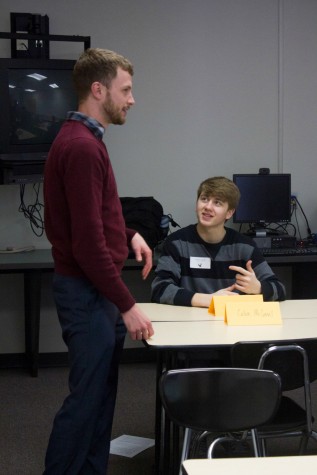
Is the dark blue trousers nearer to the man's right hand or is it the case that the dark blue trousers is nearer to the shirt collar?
the man's right hand

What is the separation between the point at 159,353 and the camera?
309 cm

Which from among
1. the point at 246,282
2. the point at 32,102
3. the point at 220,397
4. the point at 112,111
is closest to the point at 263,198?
the point at 32,102

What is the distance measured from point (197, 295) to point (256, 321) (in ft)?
1.17

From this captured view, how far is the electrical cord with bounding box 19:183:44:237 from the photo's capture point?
16.2 feet

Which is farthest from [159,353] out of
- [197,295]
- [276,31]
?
[276,31]

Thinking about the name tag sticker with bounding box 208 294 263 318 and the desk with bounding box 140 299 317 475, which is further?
the name tag sticker with bounding box 208 294 263 318

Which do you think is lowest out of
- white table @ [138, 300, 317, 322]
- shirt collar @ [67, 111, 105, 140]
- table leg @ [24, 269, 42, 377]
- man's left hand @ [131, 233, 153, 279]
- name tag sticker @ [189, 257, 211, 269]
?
table leg @ [24, 269, 42, 377]

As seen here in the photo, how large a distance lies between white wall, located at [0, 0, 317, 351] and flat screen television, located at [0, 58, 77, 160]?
39cm

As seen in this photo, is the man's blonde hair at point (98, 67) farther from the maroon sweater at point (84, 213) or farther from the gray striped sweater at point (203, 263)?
the gray striped sweater at point (203, 263)

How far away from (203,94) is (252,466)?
3.81 m

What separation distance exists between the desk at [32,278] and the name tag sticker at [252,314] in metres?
1.83

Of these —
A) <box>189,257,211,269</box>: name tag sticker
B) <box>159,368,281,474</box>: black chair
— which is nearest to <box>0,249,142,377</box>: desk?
<box>189,257,211,269</box>: name tag sticker

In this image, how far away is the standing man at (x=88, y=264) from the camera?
250 centimetres

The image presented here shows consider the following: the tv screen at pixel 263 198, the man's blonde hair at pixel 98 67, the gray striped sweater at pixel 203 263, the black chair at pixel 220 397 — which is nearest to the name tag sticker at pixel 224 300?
the gray striped sweater at pixel 203 263
